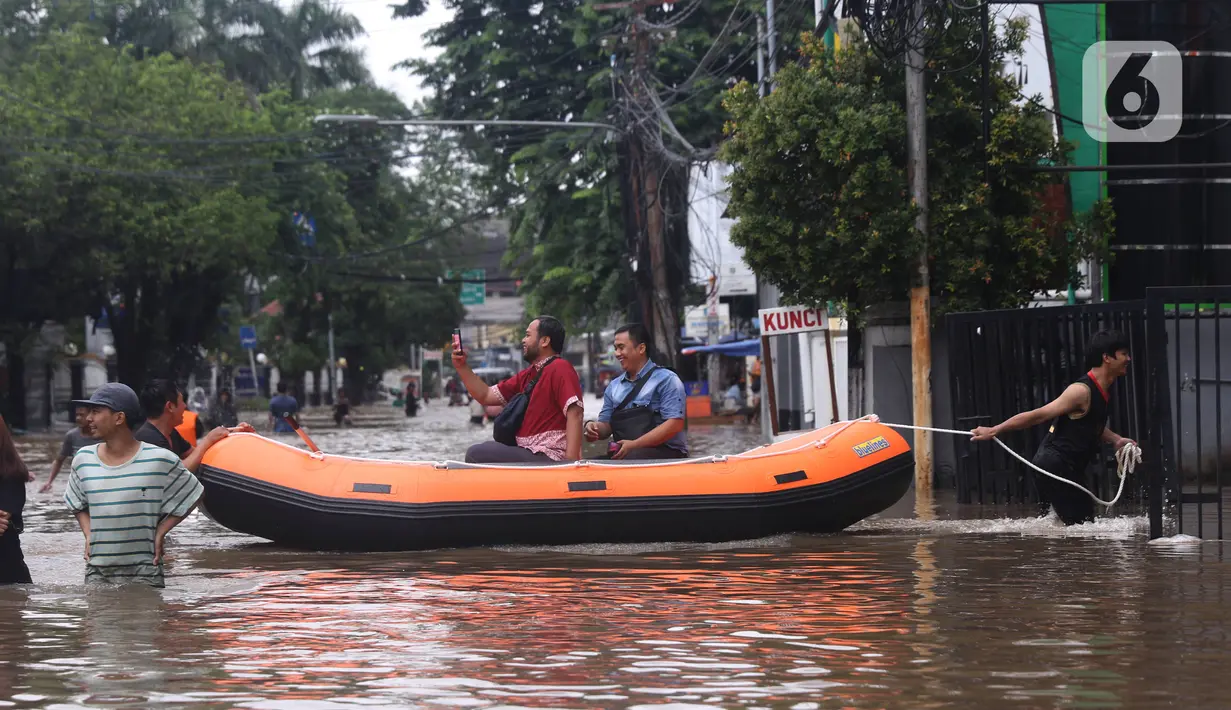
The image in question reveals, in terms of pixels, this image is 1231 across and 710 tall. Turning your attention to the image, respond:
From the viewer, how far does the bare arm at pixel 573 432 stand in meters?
12.0

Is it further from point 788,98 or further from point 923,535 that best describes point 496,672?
point 788,98

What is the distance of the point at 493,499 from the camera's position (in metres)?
11.9

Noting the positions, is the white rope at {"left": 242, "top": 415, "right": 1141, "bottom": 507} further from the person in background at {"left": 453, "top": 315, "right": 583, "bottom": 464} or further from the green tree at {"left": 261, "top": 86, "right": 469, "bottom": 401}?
the green tree at {"left": 261, "top": 86, "right": 469, "bottom": 401}

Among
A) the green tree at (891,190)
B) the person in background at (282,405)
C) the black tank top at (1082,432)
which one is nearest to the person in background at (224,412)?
the person in background at (282,405)

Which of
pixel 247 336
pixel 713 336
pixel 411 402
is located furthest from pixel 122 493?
pixel 247 336

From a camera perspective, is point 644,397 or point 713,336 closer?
point 644,397

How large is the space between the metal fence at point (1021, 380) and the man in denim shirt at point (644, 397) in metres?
3.50

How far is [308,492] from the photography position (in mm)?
12062

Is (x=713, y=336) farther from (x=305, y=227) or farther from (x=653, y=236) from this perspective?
(x=653, y=236)

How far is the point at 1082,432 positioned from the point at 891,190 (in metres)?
5.48

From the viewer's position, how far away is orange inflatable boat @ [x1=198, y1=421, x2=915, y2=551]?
39.2 ft

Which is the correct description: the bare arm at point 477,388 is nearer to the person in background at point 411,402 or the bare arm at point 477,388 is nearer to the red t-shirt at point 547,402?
the red t-shirt at point 547,402

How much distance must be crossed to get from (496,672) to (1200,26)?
531 inches

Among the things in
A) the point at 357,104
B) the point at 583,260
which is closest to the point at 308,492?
the point at 583,260
